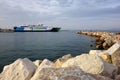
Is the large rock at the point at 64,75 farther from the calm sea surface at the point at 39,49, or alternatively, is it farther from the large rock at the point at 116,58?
the calm sea surface at the point at 39,49

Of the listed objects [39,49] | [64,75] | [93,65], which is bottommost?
[39,49]

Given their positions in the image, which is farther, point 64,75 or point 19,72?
point 19,72

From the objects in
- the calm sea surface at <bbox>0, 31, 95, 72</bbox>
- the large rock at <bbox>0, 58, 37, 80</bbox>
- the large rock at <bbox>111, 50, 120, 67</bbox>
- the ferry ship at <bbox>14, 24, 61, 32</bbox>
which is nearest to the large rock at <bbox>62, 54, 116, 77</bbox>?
the large rock at <bbox>0, 58, 37, 80</bbox>

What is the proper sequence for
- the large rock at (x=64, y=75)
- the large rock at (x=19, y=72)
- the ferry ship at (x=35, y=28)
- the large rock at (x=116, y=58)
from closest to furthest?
the large rock at (x=64, y=75) < the large rock at (x=19, y=72) < the large rock at (x=116, y=58) < the ferry ship at (x=35, y=28)

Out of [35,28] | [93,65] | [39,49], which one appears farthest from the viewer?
[35,28]

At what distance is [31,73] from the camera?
231 inches

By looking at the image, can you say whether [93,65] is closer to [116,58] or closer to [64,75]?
[64,75]

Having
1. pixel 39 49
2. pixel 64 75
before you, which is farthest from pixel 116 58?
pixel 39 49

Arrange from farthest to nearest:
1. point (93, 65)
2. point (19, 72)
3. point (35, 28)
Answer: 1. point (35, 28)
2. point (19, 72)
3. point (93, 65)

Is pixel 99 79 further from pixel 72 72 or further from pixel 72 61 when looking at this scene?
pixel 72 61

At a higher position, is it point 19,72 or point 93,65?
point 93,65

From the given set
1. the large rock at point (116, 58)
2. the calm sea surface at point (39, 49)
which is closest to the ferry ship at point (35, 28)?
the calm sea surface at point (39, 49)

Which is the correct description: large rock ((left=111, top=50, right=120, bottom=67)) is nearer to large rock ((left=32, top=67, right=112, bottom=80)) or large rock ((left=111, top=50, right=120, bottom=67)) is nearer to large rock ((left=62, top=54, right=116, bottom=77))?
large rock ((left=62, top=54, right=116, bottom=77))

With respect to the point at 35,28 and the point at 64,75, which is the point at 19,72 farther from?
the point at 35,28
